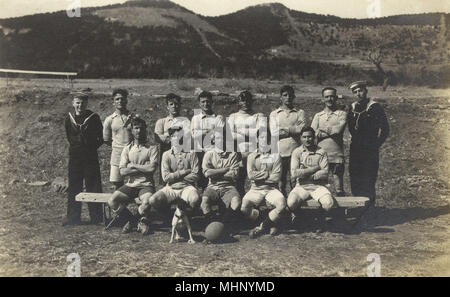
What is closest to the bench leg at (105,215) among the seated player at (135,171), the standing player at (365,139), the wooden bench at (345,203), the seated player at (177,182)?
the seated player at (135,171)

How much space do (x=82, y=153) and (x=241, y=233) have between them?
2421mm

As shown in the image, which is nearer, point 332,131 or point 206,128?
point 206,128

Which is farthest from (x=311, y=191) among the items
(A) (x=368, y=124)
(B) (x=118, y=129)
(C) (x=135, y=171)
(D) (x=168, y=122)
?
(B) (x=118, y=129)

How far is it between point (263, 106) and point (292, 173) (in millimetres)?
5752

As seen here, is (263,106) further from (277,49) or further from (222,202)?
(222,202)

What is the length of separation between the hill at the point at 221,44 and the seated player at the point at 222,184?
492 cm

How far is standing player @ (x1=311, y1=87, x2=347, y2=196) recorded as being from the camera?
18.9 feet

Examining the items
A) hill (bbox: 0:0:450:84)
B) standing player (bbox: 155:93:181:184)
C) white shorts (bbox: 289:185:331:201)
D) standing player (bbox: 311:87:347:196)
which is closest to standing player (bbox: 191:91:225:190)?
standing player (bbox: 155:93:181:184)

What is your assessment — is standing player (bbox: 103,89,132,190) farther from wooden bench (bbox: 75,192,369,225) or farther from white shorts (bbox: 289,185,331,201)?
white shorts (bbox: 289,185,331,201)

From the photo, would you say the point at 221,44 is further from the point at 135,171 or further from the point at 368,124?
the point at 135,171

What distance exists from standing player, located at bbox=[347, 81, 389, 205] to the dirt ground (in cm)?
54

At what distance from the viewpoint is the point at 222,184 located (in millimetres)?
5441
